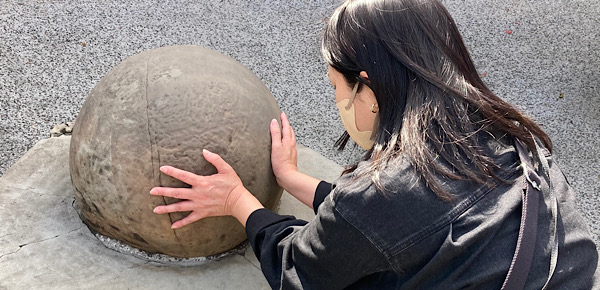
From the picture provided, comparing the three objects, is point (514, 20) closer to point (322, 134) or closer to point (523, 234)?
point (322, 134)

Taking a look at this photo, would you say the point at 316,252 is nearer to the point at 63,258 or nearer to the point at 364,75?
the point at 364,75

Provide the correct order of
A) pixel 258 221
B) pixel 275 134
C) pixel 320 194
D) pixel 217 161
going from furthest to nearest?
pixel 320 194 → pixel 275 134 → pixel 217 161 → pixel 258 221

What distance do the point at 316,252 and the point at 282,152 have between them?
2.41 ft

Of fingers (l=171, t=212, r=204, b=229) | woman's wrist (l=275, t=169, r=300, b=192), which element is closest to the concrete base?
fingers (l=171, t=212, r=204, b=229)

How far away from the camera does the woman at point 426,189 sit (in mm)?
1418

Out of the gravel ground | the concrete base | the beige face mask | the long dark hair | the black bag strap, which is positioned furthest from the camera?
the gravel ground

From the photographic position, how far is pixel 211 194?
6.55 ft

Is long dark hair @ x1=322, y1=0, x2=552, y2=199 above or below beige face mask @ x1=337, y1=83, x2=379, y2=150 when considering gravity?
above

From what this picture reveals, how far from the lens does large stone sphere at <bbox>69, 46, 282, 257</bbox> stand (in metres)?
2.01

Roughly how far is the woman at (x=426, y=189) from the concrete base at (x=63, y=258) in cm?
60

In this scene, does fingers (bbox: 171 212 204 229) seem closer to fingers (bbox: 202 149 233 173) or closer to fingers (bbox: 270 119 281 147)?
fingers (bbox: 202 149 233 173)

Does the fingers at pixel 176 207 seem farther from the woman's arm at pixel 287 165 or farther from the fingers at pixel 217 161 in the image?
the woman's arm at pixel 287 165

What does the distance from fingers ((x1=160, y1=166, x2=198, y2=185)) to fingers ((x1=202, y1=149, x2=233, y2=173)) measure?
85 millimetres

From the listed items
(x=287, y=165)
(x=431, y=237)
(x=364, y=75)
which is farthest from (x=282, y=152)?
(x=431, y=237)
